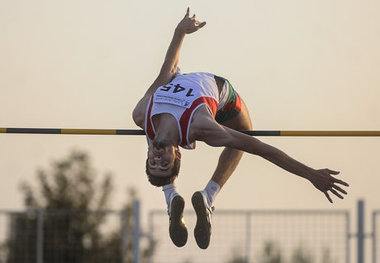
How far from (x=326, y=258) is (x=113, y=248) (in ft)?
10.5

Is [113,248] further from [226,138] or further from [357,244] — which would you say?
[226,138]

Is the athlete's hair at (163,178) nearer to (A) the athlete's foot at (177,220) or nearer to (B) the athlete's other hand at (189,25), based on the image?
(A) the athlete's foot at (177,220)

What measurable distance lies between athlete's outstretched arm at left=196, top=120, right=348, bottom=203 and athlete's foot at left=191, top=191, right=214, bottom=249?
0.90 meters

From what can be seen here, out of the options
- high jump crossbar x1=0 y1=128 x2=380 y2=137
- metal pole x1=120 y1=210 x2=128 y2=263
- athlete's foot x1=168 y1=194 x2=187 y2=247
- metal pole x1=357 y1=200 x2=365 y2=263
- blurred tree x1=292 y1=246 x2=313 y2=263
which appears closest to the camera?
athlete's foot x1=168 y1=194 x2=187 y2=247

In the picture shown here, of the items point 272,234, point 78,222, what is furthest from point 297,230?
point 78,222

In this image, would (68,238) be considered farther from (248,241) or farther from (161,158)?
(161,158)

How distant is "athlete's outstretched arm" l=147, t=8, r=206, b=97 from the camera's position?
10398 mm

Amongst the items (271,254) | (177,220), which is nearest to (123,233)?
(271,254)

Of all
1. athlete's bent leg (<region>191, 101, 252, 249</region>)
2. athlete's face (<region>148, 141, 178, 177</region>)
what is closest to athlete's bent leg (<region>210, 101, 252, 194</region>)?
athlete's bent leg (<region>191, 101, 252, 249</region>)

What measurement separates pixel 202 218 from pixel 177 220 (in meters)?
0.20

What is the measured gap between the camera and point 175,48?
10508 mm

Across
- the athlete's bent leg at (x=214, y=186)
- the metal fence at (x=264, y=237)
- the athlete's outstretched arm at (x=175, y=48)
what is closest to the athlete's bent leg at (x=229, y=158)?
the athlete's bent leg at (x=214, y=186)

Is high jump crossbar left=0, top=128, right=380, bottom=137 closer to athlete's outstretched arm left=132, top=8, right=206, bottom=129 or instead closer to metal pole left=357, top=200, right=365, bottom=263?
athlete's outstretched arm left=132, top=8, right=206, bottom=129

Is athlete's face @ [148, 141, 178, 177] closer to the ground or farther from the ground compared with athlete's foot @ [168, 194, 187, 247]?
farther from the ground
